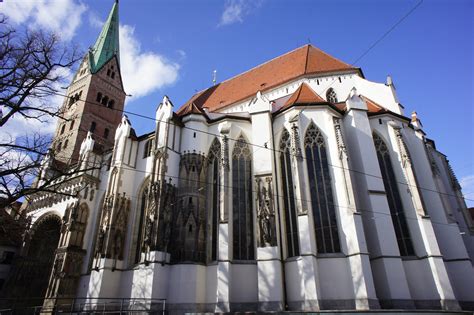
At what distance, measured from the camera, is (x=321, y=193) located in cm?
1501

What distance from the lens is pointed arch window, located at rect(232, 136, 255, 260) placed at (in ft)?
49.2

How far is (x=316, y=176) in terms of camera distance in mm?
15469

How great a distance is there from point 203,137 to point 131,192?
5.49m

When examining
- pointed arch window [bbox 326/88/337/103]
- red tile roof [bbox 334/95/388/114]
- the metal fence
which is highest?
pointed arch window [bbox 326/88/337/103]

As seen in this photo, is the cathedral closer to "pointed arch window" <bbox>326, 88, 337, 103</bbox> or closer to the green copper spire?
"pointed arch window" <bbox>326, 88, 337, 103</bbox>

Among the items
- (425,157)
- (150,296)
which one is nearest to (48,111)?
(150,296)

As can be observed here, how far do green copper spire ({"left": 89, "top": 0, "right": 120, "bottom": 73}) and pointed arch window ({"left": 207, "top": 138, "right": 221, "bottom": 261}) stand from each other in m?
21.1

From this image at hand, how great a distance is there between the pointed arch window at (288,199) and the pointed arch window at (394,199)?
16.0ft

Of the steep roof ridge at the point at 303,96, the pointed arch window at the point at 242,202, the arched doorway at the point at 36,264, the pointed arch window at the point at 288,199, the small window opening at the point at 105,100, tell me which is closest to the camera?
the pointed arch window at the point at 288,199

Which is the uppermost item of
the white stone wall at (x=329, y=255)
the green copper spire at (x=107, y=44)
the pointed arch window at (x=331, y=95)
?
the green copper spire at (x=107, y=44)

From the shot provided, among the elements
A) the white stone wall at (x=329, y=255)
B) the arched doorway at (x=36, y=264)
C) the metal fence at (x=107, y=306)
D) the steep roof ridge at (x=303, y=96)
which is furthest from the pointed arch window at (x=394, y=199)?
the arched doorway at (x=36, y=264)

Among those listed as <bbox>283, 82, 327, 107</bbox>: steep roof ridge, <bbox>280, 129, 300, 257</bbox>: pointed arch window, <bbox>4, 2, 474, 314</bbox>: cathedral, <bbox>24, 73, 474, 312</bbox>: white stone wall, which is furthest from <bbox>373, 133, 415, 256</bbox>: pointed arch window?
<bbox>280, 129, 300, 257</bbox>: pointed arch window

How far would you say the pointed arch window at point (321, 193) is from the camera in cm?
1396

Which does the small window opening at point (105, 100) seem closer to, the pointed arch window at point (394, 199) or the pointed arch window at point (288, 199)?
the pointed arch window at point (288, 199)
